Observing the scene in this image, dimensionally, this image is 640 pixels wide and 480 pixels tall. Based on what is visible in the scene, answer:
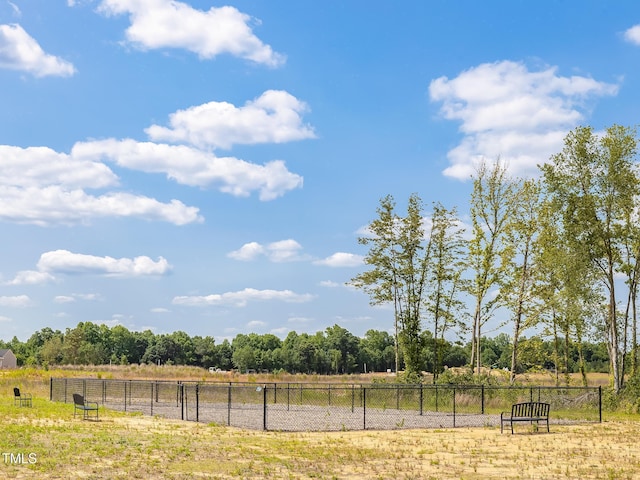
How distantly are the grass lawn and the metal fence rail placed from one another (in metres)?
2.55

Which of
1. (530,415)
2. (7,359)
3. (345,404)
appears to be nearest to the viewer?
(530,415)

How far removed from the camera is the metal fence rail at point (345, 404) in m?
26.9

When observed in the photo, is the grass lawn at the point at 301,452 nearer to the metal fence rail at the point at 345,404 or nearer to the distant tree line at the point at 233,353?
the metal fence rail at the point at 345,404

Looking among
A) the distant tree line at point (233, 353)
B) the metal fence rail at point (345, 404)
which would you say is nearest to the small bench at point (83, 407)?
the metal fence rail at point (345, 404)

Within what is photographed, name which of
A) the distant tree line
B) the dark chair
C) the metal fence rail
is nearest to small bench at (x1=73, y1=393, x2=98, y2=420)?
the metal fence rail

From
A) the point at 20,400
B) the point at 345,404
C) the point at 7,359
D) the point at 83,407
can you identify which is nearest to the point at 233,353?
the point at 7,359

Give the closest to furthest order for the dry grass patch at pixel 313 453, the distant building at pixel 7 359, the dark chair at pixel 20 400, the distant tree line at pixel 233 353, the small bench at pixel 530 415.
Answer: the dry grass patch at pixel 313 453
the small bench at pixel 530 415
the dark chair at pixel 20 400
the distant building at pixel 7 359
the distant tree line at pixel 233 353

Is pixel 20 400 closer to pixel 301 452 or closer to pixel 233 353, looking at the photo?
pixel 301 452

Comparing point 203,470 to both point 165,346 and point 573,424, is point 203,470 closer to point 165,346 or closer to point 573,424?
point 573,424

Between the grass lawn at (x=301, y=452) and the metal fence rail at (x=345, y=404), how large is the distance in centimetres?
255

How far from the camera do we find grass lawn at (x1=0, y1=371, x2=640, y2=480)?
14586 millimetres

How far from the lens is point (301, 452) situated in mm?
17672

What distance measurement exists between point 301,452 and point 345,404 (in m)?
22.6

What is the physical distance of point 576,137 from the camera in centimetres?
3859
